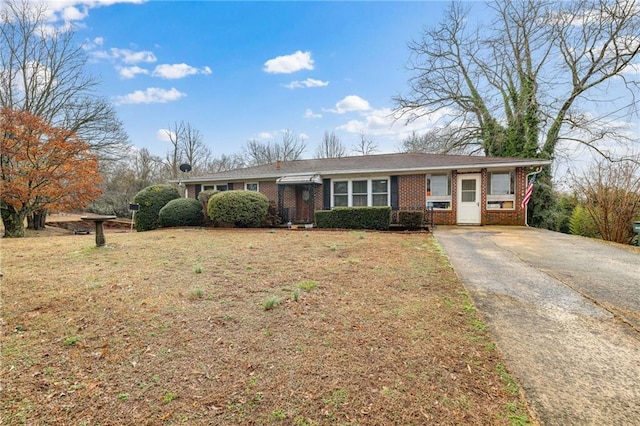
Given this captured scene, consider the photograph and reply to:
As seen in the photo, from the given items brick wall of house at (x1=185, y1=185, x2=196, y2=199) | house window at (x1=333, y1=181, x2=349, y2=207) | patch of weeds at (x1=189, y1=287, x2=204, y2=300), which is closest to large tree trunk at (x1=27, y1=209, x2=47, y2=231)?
brick wall of house at (x1=185, y1=185, x2=196, y2=199)

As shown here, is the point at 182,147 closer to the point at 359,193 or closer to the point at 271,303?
the point at 359,193

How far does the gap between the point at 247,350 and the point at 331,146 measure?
3729cm

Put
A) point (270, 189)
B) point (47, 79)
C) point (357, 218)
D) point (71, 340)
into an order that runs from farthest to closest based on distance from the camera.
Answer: point (47, 79) → point (270, 189) → point (357, 218) → point (71, 340)

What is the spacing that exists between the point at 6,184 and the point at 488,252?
52.3ft

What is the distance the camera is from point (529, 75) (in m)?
16.5

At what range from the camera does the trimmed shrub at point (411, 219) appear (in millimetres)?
10984

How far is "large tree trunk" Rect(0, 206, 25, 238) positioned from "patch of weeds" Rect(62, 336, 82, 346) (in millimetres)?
14520

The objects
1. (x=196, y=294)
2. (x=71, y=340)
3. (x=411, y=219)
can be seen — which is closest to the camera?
(x=71, y=340)

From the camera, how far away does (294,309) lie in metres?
3.27

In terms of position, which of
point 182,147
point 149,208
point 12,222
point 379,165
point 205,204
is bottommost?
point 12,222

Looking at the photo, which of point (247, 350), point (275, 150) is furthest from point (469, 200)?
point (275, 150)

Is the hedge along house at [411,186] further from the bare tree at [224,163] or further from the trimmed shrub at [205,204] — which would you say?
the bare tree at [224,163]

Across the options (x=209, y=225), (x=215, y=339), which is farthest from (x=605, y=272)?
(x=209, y=225)

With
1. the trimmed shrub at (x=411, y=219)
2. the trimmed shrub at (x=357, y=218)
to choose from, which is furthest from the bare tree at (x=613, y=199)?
the trimmed shrub at (x=357, y=218)
